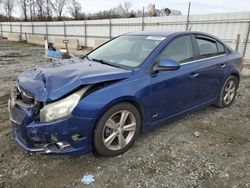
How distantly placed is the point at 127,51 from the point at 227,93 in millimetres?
2413

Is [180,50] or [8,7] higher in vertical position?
[8,7]

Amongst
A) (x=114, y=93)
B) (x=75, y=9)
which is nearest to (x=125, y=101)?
(x=114, y=93)

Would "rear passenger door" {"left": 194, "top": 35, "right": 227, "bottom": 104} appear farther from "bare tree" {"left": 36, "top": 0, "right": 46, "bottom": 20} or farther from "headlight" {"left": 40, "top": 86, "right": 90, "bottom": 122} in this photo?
"bare tree" {"left": 36, "top": 0, "right": 46, "bottom": 20}

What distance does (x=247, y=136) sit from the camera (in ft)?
11.5

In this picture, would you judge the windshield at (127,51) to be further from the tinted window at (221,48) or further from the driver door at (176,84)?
the tinted window at (221,48)

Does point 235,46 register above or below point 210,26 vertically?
below

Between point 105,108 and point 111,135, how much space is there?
423mm

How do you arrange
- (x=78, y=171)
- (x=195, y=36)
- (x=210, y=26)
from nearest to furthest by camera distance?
(x=78, y=171) < (x=195, y=36) < (x=210, y=26)

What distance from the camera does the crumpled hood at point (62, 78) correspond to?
2.45m

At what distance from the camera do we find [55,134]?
7.80ft

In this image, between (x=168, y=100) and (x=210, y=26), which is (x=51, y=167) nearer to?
(x=168, y=100)

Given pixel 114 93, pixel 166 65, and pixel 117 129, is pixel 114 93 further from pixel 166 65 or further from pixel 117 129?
pixel 166 65

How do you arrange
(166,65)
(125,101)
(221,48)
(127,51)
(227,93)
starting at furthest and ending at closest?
(227,93) → (221,48) → (127,51) → (166,65) → (125,101)

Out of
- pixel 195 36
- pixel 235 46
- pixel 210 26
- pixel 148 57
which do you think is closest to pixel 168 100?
pixel 148 57
